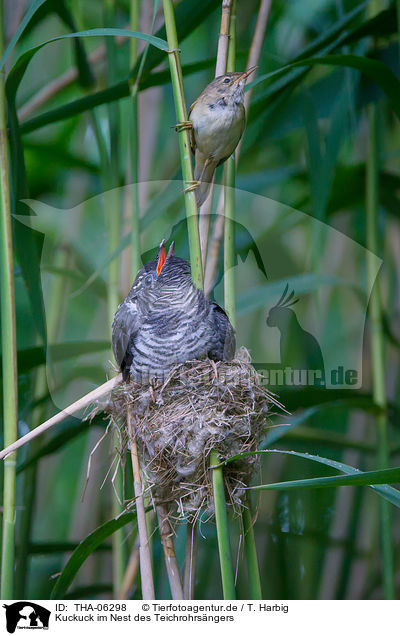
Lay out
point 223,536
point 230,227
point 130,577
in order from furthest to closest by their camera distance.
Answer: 1. point 130,577
2. point 230,227
3. point 223,536

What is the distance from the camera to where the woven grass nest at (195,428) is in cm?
61

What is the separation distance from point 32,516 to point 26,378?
28cm

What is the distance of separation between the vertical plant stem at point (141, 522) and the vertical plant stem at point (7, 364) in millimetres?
170

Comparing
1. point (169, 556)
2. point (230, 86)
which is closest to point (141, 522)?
point (169, 556)

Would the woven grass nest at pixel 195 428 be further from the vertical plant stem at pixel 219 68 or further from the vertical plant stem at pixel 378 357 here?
the vertical plant stem at pixel 378 357

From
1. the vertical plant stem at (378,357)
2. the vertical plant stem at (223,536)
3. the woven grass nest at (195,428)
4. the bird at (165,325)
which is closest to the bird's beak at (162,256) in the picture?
the bird at (165,325)

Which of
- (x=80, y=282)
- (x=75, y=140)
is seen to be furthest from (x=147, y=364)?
(x=75, y=140)

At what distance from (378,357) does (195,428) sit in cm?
38

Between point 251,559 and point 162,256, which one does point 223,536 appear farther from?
point 162,256

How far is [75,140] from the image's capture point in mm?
962

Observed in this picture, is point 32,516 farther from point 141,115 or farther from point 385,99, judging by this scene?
point 385,99

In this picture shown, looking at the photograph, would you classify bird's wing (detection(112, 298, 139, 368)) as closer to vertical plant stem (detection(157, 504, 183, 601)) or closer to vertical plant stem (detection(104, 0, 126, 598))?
vertical plant stem (detection(104, 0, 126, 598))
